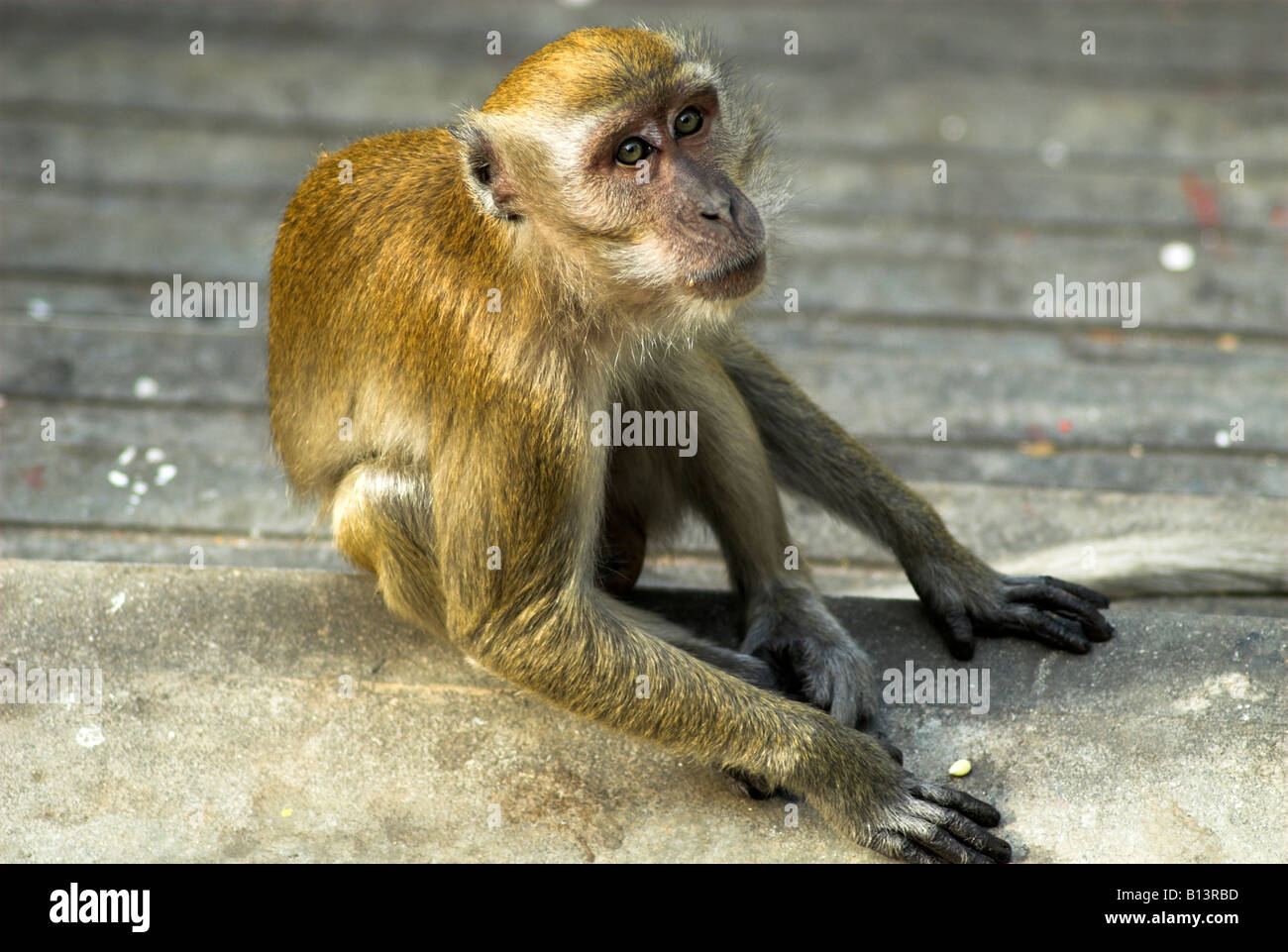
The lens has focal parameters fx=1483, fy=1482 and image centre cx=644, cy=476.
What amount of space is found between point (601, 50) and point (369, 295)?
3.65 feet

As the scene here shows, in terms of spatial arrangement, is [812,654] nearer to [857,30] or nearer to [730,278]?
[730,278]

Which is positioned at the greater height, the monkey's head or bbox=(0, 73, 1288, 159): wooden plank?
bbox=(0, 73, 1288, 159): wooden plank

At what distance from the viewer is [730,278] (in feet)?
13.8

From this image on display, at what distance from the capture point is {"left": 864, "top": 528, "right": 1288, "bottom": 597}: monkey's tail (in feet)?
18.5

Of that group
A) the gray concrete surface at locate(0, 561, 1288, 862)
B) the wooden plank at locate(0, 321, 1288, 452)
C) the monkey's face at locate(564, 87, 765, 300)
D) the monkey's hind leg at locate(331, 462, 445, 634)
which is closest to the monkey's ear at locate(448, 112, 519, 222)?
the monkey's face at locate(564, 87, 765, 300)

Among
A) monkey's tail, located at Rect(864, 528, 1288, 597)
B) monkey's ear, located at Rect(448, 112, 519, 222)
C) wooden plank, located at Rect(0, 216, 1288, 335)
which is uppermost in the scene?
wooden plank, located at Rect(0, 216, 1288, 335)

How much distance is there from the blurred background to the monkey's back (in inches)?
43.1

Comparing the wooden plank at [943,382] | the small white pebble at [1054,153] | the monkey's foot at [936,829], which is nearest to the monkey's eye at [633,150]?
the monkey's foot at [936,829]

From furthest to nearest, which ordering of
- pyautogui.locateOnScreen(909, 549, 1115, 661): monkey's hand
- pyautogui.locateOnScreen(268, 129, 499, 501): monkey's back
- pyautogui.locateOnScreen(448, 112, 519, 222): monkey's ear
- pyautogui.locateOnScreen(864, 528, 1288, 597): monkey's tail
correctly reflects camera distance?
1. pyautogui.locateOnScreen(864, 528, 1288, 597): monkey's tail
2. pyautogui.locateOnScreen(909, 549, 1115, 661): monkey's hand
3. pyautogui.locateOnScreen(268, 129, 499, 501): monkey's back
4. pyautogui.locateOnScreen(448, 112, 519, 222): monkey's ear

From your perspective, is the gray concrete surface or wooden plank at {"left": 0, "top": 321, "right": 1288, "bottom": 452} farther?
wooden plank at {"left": 0, "top": 321, "right": 1288, "bottom": 452}

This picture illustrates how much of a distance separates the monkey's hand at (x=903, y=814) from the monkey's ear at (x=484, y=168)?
187 cm

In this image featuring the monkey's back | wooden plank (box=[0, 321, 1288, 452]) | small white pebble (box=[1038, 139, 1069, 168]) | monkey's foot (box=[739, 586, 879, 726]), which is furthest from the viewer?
small white pebble (box=[1038, 139, 1069, 168])

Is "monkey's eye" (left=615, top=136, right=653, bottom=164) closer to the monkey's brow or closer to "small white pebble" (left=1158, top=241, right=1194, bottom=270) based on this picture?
the monkey's brow

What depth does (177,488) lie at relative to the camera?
261 inches
